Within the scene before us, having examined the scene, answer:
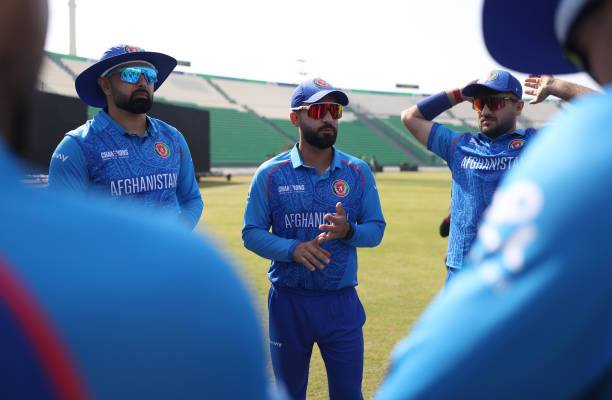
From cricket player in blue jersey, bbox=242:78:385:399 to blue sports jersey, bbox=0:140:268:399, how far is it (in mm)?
3293

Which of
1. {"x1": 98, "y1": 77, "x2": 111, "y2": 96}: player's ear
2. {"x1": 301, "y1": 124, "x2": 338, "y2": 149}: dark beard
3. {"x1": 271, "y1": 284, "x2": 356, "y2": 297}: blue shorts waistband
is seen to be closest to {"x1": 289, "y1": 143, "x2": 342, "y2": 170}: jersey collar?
{"x1": 301, "y1": 124, "x2": 338, "y2": 149}: dark beard

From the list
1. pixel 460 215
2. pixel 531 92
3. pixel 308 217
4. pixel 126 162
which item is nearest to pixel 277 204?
pixel 308 217

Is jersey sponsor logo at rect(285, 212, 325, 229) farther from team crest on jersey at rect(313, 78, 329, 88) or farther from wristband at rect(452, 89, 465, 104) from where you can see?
wristband at rect(452, 89, 465, 104)

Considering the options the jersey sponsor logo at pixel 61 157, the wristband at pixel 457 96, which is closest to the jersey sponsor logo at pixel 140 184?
the jersey sponsor logo at pixel 61 157

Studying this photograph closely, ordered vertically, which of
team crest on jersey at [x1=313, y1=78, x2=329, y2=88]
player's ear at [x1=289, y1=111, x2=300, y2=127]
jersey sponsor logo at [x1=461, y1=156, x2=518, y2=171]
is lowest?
jersey sponsor logo at [x1=461, y1=156, x2=518, y2=171]

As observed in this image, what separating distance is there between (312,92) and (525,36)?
3.42m

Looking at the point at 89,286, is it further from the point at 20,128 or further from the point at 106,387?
the point at 20,128

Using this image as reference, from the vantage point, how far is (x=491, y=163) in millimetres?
4500

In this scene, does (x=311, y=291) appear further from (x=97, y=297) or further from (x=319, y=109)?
(x=97, y=297)

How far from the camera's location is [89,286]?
2.00 ft

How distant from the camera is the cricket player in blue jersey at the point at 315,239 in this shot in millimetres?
4176

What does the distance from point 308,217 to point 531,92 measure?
1.83 meters

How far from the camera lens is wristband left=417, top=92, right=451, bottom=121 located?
500cm

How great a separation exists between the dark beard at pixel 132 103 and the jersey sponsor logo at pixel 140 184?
50 cm
